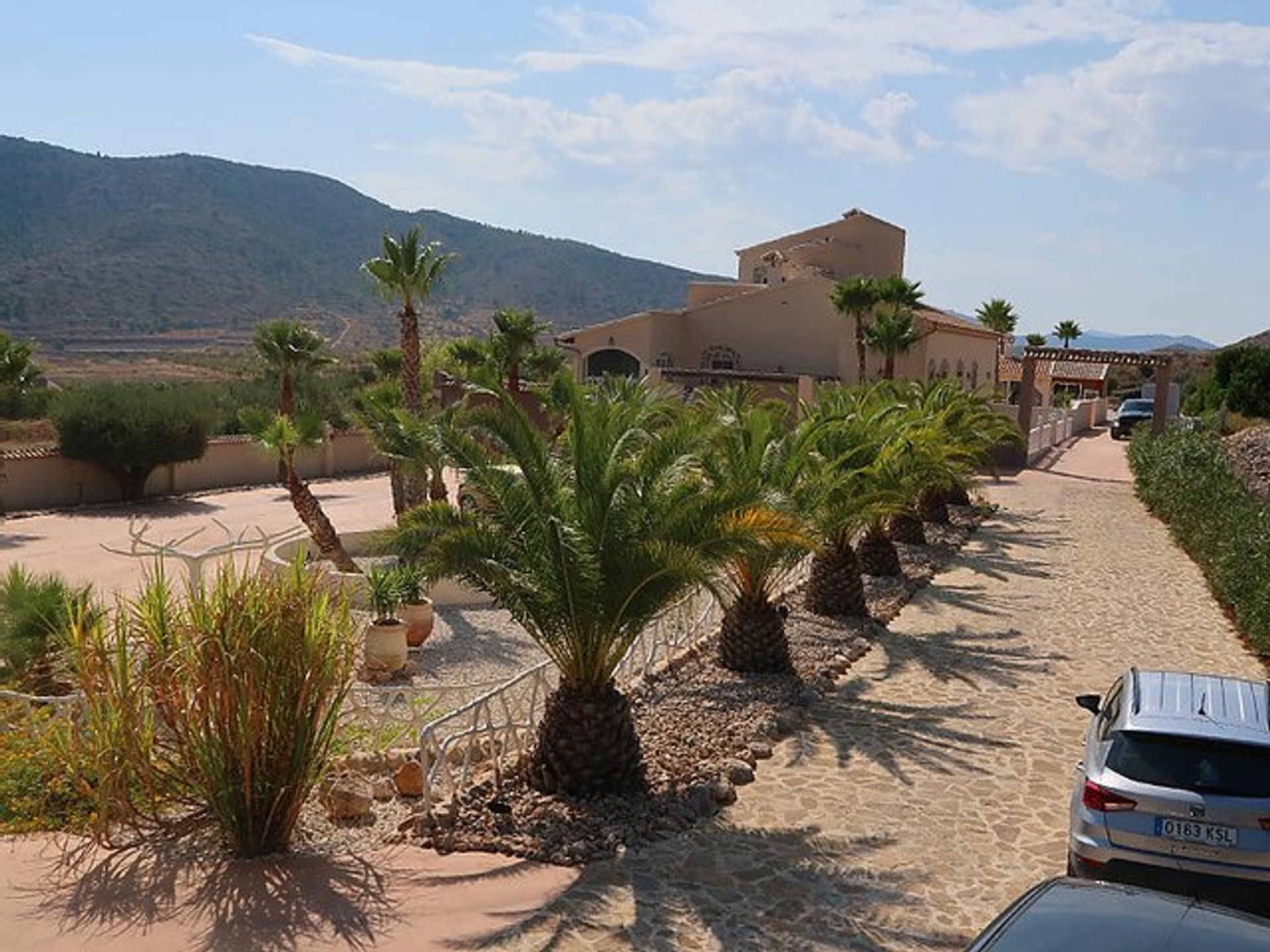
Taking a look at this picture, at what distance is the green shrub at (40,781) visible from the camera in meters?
8.77

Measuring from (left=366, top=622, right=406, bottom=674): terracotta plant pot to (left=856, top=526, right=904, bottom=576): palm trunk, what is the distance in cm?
854

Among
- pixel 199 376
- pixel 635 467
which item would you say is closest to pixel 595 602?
pixel 635 467

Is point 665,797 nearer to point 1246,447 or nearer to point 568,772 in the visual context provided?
point 568,772

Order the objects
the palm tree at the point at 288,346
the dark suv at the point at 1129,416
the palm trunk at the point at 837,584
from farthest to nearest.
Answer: the dark suv at the point at 1129,416, the palm tree at the point at 288,346, the palm trunk at the point at 837,584

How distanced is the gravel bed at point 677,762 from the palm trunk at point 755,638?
0.57 feet

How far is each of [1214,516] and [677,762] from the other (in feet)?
51.7

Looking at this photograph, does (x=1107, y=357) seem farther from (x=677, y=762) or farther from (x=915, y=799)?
(x=677, y=762)

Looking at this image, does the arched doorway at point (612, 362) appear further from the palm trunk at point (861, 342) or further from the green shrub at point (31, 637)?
the green shrub at point (31, 637)

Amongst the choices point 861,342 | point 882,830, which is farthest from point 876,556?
point 861,342

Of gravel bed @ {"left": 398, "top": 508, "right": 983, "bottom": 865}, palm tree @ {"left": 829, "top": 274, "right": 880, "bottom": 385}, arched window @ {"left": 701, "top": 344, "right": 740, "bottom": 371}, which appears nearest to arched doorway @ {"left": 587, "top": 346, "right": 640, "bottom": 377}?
arched window @ {"left": 701, "top": 344, "right": 740, "bottom": 371}

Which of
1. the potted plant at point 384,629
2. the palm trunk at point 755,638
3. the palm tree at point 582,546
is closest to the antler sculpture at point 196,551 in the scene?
the potted plant at point 384,629

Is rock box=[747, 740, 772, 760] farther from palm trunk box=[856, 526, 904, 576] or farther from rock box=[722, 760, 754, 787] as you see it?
palm trunk box=[856, 526, 904, 576]

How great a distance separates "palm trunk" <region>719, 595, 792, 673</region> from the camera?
13.2 meters

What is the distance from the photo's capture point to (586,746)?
919 centimetres
